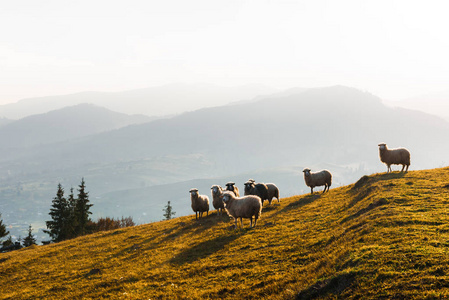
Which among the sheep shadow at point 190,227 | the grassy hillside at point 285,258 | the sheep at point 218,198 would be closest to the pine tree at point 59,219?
the grassy hillside at point 285,258

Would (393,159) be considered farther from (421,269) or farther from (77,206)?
(77,206)

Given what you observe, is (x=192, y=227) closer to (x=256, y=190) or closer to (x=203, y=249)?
(x=256, y=190)

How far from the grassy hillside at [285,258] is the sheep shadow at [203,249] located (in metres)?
0.09

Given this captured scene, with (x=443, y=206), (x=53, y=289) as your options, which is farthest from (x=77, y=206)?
(x=443, y=206)

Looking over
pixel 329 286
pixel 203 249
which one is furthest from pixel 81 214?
pixel 329 286

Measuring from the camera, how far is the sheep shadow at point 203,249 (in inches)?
737

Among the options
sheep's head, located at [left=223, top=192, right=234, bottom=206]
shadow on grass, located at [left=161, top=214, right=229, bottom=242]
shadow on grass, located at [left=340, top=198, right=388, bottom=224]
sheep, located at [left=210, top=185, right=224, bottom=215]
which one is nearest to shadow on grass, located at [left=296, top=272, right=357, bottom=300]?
shadow on grass, located at [left=340, top=198, right=388, bottom=224]

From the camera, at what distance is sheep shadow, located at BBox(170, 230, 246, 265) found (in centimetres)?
1872

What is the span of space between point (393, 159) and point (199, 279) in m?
29.6

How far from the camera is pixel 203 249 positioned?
65.8ft

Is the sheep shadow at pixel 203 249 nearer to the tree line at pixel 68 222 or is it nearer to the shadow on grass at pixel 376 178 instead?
the shadow on grass at pixel 376 178

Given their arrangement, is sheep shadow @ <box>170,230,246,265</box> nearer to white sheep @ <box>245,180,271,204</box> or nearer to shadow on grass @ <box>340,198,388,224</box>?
shadow on grass @ <box>340,198,388,224</box>

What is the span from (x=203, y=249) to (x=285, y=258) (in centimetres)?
706

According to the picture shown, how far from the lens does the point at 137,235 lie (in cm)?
3072
